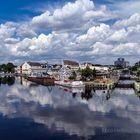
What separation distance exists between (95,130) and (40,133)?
554 centimetres

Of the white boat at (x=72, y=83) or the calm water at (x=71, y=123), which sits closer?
the calm water at (x=71, y=123)

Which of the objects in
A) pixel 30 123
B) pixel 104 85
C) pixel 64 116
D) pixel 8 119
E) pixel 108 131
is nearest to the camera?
pixel 108 131

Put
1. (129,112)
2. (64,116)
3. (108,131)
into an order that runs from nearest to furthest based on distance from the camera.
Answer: (108,131) < (64,116) < (129,112)

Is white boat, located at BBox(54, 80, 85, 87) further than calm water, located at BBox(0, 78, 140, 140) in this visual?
Yes

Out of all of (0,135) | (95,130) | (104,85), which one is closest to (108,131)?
(95,130)

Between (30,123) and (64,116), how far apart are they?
712 cm

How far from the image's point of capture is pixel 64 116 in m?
45.6

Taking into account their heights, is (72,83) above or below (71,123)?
above

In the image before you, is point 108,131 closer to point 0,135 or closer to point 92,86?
point 0,135

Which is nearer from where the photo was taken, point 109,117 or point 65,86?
point 109,117

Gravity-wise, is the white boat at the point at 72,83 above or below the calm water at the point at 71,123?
above

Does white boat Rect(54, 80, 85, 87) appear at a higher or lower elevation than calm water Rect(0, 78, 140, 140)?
higher

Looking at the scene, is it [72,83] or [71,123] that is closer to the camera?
[71,123]

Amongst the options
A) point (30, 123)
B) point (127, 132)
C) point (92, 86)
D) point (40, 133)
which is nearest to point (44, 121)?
point (30, 123)
